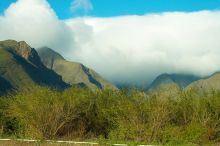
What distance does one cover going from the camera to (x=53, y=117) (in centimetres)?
3850

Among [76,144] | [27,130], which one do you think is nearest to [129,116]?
[76,144]

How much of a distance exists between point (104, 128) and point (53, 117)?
7449mm

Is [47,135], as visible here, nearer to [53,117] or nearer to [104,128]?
[53,117]

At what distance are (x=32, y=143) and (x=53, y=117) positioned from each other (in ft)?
21.3

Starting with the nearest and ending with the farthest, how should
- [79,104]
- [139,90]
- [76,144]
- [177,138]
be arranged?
1. [76,144]
2. [177,138]
3. [139,90]
4. [79,104]

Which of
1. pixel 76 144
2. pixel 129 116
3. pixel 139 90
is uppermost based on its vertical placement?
Result: pixel 139 90

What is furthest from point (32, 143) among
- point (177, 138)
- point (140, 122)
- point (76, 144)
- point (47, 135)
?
point (177, 138)

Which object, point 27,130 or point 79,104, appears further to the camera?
point 79,104

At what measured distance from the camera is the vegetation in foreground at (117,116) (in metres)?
35.5

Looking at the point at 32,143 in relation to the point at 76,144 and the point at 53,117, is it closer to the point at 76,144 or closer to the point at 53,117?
the point at 76,144

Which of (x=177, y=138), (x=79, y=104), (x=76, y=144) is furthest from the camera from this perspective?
(x=79, y=104)

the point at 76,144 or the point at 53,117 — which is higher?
the point at 53,117

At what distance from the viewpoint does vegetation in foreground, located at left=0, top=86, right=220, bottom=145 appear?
35.5 meters

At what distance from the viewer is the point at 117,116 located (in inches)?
1462
